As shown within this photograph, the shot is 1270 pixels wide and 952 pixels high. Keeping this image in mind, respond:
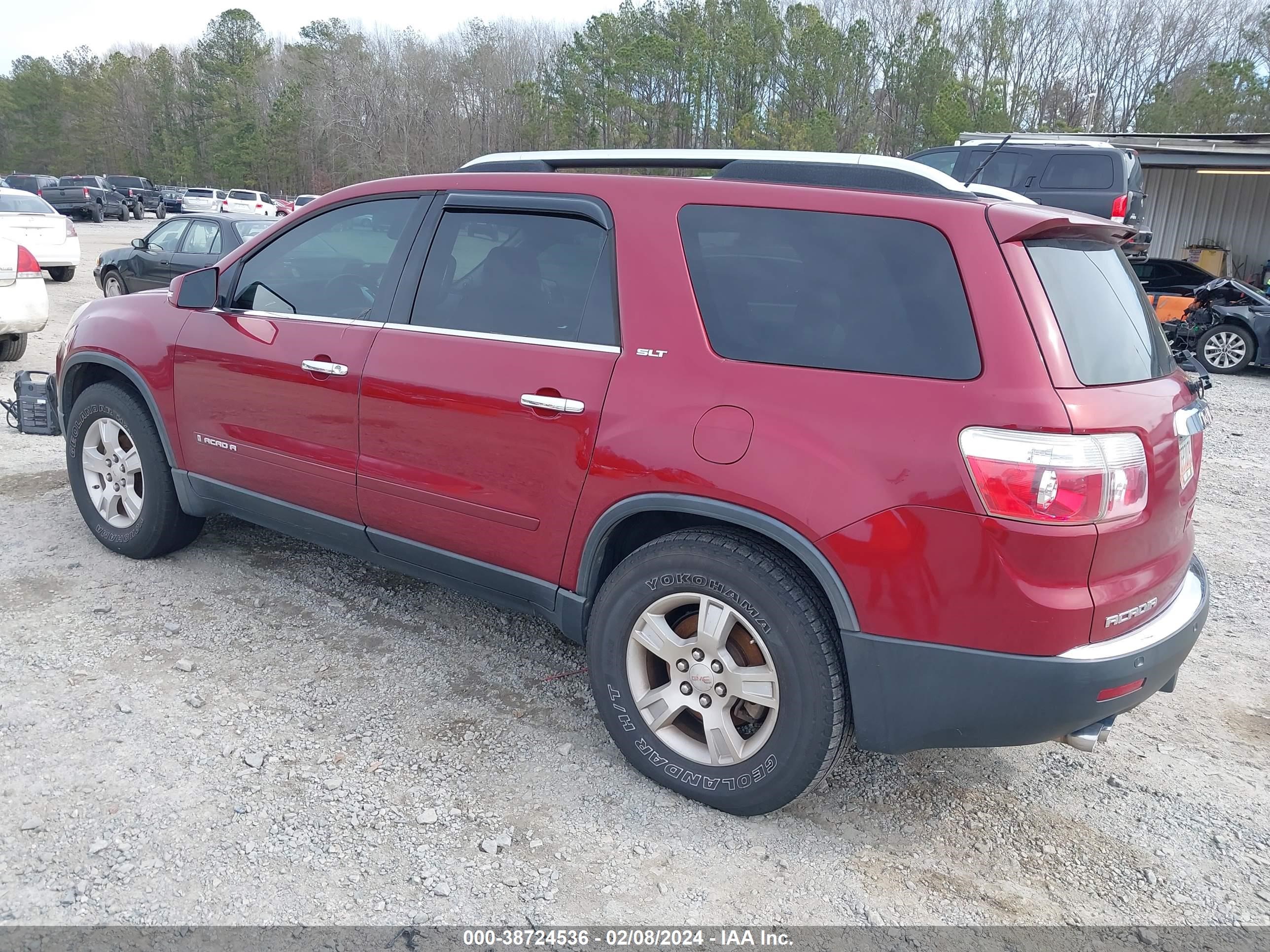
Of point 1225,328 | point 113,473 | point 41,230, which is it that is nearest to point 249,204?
point 41,230

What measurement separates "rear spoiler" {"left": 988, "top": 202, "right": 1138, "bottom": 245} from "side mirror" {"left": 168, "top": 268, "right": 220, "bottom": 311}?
3.17 m

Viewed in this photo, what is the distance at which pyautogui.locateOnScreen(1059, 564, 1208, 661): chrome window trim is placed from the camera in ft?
7.63

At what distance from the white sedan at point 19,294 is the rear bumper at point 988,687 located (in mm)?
8594

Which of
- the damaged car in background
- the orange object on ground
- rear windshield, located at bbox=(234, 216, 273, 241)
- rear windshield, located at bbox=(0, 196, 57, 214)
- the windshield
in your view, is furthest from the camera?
rear windshield, located at bbox=(0, 196, 57, 214)

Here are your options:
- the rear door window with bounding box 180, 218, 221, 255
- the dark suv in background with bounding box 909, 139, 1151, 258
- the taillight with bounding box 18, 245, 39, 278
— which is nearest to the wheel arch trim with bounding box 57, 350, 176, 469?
the taillight with bounding box 18, 245, 39, 278

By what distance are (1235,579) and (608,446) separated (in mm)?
3958

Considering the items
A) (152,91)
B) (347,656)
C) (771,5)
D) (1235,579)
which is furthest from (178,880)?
(152,91)

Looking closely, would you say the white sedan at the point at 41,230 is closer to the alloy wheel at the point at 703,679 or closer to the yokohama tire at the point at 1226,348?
the alloy wheel at the point at 703,679

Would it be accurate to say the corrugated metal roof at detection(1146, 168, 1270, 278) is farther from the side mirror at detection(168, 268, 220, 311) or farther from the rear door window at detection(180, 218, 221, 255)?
the side mirror at detection(168, 268, 220, 311)

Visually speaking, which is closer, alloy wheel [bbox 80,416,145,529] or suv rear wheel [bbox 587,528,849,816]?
suv rear wheel [bbox 587,528,849,816]

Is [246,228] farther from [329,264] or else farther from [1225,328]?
[1225,328]

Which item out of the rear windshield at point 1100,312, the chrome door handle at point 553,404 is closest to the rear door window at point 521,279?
the chrome door handle at point 553,404

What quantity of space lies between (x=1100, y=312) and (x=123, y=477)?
4.18 m

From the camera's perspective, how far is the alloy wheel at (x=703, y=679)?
104 inches
